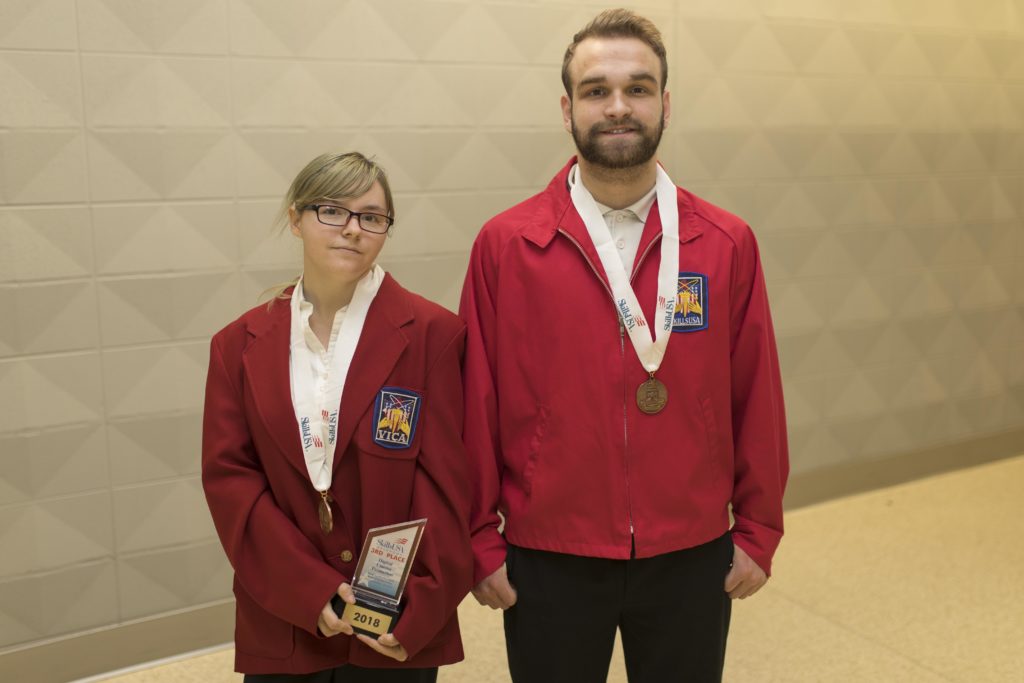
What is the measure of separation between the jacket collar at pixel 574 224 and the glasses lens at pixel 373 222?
30cm

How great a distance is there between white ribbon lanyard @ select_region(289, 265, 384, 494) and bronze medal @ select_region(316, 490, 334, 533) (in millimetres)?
18

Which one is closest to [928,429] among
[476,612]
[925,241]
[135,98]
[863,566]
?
[925,241]

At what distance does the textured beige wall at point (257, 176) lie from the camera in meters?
3.36

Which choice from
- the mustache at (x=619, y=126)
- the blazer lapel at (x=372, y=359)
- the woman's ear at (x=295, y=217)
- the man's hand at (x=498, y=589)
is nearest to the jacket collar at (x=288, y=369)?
the blazer lapel at (x=372, y=359)

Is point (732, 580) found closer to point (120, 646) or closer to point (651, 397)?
point (651, 397)

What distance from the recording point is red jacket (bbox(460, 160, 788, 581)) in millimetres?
2170

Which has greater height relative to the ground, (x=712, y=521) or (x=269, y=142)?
(x=269, y=142)

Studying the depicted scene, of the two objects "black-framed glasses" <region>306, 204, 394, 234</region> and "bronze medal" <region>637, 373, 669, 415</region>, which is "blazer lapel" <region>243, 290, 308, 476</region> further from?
"bronze medal" <region>637, 373, 669, 415</region>

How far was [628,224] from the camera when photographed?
226 centimetres

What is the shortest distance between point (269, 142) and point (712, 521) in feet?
7.34

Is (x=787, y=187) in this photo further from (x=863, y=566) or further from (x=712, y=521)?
(x=712, y=521)

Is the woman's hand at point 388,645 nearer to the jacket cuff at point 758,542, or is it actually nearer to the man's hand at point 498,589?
the man's hand at point 498,589

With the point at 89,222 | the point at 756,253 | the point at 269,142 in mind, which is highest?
the point at 269,142

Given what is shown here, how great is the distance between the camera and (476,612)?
4020 mm
